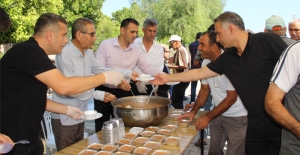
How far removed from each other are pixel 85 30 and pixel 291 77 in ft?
6.60

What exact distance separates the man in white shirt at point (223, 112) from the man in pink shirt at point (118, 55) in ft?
3.95

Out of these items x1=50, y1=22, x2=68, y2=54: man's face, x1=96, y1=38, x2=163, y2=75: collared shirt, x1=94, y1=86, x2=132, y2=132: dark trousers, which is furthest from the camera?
x1=96, y1=38, x2=163, y2=75: collared shirt

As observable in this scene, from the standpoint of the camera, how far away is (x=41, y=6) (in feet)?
53.4

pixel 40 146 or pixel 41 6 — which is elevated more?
Result: pixel 41 6

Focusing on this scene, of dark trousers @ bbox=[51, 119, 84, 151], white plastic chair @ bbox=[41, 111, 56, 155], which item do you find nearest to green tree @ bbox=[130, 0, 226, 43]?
white plastic chair @ bbox=[41, 111, 56, 155]

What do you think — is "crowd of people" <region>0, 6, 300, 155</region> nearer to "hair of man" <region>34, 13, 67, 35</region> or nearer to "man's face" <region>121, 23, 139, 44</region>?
"hair of man" <region>34, 13, 67, 35</region>

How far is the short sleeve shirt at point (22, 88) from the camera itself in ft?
5.60

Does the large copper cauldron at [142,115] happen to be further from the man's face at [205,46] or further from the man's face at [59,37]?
the man's face at [205,46]

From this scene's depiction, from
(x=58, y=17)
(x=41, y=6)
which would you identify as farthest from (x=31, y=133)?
(x=41, y=6)

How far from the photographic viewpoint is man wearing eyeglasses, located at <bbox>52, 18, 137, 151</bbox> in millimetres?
2592

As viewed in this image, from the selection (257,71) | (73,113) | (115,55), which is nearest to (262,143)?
(257,71)

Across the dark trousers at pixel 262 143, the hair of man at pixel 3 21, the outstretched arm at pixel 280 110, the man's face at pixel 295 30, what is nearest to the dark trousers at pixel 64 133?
the hair of man at pixel 3 21

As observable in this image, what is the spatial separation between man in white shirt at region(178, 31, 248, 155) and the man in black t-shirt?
1.32 meters

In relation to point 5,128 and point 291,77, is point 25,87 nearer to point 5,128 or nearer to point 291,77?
point 5,128
